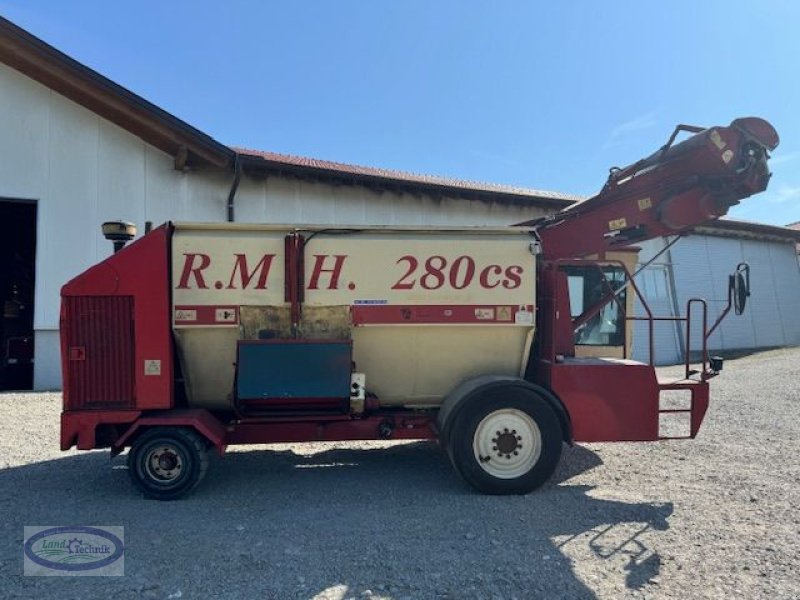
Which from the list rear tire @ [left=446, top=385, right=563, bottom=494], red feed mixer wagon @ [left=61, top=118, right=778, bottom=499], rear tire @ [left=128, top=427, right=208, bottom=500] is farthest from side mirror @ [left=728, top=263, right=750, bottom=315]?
rear tire @ [left=128, top=427, right=208, bottom=500]

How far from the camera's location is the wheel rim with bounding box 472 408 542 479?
5.17 metres

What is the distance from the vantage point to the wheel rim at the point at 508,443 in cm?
517

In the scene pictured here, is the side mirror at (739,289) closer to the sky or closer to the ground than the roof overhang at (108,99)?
closer to the ground

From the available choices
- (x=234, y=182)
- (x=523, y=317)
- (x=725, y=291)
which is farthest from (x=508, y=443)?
(x=725, y=291)

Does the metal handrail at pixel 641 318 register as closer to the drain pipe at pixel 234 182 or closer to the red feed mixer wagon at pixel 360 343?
the red feed mixer wagon at pixel 360 343

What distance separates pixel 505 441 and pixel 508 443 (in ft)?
0.11

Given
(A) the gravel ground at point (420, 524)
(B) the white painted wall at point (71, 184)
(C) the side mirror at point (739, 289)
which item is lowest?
(A) the gravel ground at point (420, 524)

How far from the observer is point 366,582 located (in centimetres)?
351

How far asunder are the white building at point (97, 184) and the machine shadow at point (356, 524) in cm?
630

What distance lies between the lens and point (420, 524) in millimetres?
4410

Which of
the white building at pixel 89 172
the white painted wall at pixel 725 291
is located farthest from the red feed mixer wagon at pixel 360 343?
the white painted wall at pixel 725 291

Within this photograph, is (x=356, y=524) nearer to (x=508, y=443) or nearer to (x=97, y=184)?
(x=508, y=443)

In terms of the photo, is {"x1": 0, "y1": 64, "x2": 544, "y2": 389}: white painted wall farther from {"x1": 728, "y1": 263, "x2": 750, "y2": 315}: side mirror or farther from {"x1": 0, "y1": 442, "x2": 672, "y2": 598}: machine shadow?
{"x1": 728, "y1": 263, "x2": 750, "y2": 315}: side mirror

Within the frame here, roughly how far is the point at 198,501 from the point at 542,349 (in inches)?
140
